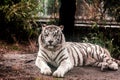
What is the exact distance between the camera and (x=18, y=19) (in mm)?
10172

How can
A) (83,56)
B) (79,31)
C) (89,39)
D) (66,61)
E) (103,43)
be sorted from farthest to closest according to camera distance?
(79,31), (89,39), (103,43), (83,56), (66,61)

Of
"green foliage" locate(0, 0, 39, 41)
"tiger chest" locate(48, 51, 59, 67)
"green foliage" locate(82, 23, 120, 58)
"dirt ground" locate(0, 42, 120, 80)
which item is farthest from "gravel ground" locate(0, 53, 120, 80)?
"green foliage" locate(0, 0, 39, 41)

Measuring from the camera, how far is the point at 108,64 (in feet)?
24.0

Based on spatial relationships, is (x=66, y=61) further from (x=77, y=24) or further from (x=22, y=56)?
(x=77, y=24)

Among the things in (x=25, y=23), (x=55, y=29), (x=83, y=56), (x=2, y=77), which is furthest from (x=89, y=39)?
(x=2, y=77)

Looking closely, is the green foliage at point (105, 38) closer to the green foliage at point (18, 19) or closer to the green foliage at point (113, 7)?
the green foliage at point (113, 7)

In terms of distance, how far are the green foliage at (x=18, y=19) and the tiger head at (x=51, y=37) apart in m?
2.99

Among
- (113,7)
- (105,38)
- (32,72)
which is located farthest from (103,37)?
(32,72)

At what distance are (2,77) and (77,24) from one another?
5002mm

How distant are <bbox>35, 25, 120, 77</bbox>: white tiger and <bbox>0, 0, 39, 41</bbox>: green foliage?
8.93ft

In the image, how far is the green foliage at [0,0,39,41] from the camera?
32.9ft

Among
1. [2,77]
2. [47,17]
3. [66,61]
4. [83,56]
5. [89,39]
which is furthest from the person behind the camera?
[47,17]

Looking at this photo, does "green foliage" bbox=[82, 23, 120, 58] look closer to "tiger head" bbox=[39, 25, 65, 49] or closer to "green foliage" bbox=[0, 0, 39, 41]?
"green foliage" bbox=[0, 0, 39, 41]

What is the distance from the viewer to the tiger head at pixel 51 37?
690 centimetres
